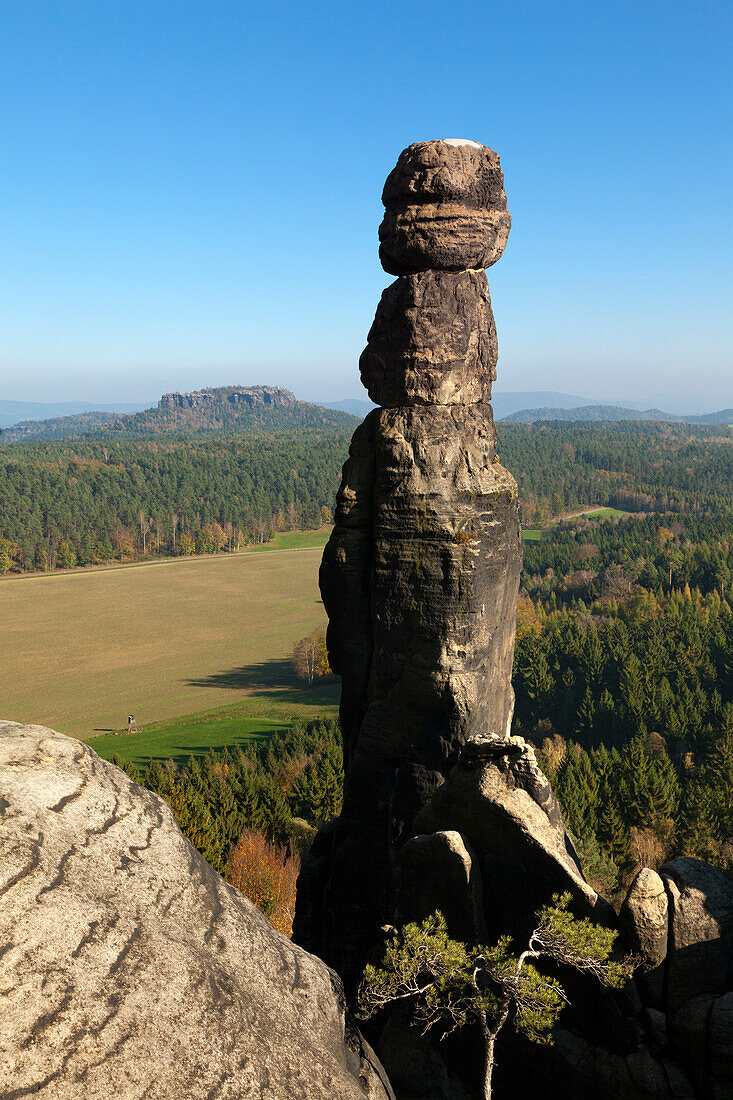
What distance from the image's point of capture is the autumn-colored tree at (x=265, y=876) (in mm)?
34550

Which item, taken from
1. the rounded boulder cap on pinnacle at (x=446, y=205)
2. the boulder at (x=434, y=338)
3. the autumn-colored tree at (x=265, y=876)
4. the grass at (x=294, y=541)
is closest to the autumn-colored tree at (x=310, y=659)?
the autumn-colored tree at (x=265, y=876)

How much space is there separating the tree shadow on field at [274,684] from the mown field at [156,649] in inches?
5.0

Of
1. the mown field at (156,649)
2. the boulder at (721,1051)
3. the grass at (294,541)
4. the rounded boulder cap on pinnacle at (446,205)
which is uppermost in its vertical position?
the rounded boulder cap on pinnacle at (446,205)

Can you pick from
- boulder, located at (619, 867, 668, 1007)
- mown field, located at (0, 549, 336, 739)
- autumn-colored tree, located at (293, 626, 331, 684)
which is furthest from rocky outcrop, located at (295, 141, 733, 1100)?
autumn-colored tree, located at (293, 626, 331, 684)

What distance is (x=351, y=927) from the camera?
1702 centimetres

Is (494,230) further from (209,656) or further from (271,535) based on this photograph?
(271,535)

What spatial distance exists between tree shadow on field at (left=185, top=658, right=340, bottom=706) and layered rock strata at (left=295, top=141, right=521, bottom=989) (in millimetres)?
65009

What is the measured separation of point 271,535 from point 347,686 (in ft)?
573

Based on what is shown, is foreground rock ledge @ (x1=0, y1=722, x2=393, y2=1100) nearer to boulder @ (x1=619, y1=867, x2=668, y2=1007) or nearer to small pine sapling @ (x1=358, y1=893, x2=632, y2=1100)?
small pine sapling @ (x1=358, y1=893, x2=632, y2=1100)

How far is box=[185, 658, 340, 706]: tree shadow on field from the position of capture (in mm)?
83938

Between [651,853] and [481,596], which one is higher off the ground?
[481,596]

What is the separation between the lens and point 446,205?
16.0m

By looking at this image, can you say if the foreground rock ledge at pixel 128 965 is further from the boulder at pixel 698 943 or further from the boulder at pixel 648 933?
the boulder at pixel 698 943

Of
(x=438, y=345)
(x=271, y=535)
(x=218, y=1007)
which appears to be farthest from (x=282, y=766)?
(x=271, y=535)
